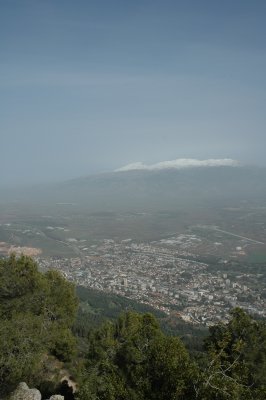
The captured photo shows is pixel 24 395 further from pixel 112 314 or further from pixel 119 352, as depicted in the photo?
pixel 112 314

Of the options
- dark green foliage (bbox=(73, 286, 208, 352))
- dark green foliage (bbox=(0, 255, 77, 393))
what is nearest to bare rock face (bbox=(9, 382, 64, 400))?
dark green foliage (bbox=(0, 255, 77, 393))

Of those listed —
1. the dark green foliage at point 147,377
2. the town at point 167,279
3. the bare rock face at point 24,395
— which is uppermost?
the dark green foliage at point 147,377

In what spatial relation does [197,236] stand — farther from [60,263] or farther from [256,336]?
[256,336]

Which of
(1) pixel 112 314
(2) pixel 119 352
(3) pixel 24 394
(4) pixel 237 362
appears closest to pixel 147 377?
(4) pixel 237 362

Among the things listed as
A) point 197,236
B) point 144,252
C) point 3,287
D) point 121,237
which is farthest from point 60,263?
point 3,287

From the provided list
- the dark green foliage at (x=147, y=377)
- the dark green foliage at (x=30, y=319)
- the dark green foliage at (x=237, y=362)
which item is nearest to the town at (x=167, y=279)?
the dark green foliage at (x=30, y=319)

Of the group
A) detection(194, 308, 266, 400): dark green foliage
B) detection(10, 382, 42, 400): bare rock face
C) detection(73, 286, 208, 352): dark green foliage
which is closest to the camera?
detection(194, 308, 266, 400): dark green foliage

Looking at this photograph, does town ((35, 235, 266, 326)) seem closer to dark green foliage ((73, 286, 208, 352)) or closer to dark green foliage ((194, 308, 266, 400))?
dark green foliage ((73, 286, 208, 352))

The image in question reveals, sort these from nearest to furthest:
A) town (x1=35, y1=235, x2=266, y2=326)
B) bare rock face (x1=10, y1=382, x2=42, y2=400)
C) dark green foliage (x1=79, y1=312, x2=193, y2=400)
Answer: dark green foliage (x1=79, y1=312, x2=193, y2=400) → bare rock face (x1=10, y1=382, x2=42, y2=400) → town (x1=35, y1=235, x2=266, y2=326)

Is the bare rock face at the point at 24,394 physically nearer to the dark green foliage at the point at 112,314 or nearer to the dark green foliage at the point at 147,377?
the dark green foliage at the point at 147,377
